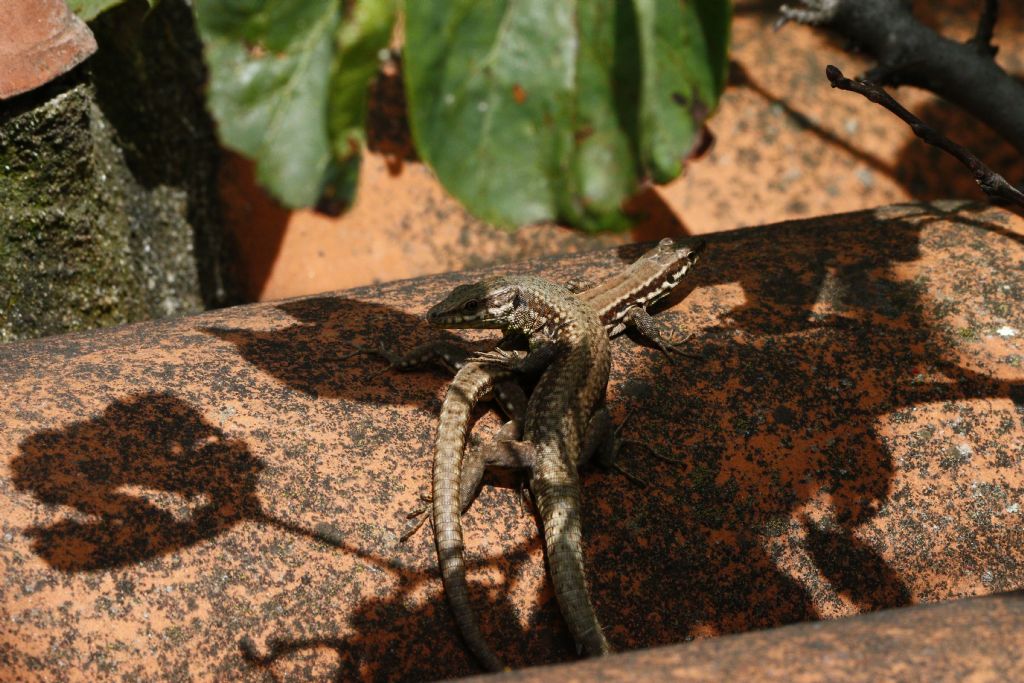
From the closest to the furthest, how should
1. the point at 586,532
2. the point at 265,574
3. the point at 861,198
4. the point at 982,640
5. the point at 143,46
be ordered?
the point at 982,640 → the point at 265,574 → the point at 586,532 → the point at 143,46 → the point at 861,198

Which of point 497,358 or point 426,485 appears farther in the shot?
point 497,358

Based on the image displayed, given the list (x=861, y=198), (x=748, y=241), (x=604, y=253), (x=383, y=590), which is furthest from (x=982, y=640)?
(x=861, y=198)

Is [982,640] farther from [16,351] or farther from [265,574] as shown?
[16,351]

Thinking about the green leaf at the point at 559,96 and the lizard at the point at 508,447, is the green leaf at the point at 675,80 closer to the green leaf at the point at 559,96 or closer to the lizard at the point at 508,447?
the green leaf at the point at 559,96

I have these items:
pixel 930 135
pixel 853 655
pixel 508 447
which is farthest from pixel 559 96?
pixel 853 655

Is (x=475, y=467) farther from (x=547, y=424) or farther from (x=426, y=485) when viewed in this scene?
(x=547, y=424)

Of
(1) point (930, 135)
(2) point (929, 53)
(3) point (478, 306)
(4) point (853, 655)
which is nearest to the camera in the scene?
(4) point (853, 655)

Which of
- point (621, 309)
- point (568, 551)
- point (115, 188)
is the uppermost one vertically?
point (115, 188)
